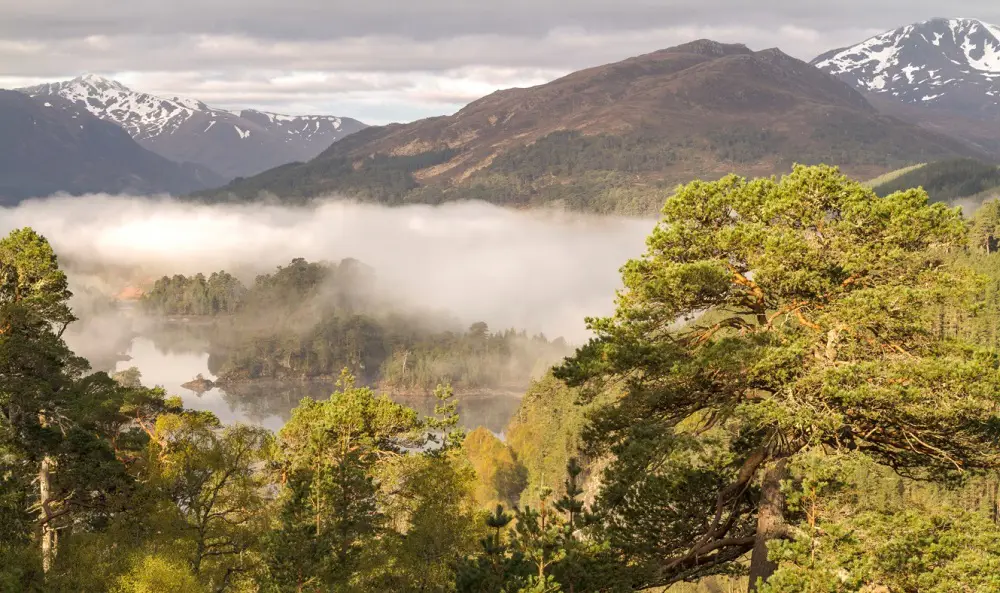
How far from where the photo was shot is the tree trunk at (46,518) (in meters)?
26.2

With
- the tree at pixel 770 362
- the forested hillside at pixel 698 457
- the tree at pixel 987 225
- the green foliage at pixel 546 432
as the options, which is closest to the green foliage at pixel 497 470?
the green foliage at pixel 546 432

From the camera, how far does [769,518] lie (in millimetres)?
20938

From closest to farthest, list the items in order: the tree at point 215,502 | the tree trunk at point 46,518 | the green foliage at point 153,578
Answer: the green foliage at point 153,578 → the tree trunk at point 46,518 → the tree at point 215,502

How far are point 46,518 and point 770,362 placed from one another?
22.2m

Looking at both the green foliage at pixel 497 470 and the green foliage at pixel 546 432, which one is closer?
the green foliage at pixel 546 432

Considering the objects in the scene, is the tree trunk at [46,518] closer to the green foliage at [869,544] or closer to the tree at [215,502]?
the tree at [215,502]

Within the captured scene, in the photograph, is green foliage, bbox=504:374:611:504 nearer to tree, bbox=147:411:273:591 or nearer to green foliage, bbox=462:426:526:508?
green foliage, bbox=462:426:526:508

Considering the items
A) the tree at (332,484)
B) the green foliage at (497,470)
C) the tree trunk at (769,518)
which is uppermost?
the tree trunk at (769,518)

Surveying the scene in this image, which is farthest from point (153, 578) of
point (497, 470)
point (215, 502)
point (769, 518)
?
point (497, 470)

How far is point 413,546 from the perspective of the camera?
95.5ft

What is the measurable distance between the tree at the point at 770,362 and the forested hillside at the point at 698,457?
0.07m

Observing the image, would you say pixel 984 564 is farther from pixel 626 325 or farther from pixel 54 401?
pixel 54 401

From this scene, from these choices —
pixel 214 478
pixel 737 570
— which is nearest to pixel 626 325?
pixel 737 570

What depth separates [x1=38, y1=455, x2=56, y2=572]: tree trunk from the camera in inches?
1030
